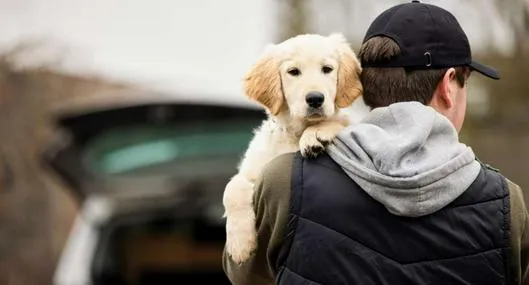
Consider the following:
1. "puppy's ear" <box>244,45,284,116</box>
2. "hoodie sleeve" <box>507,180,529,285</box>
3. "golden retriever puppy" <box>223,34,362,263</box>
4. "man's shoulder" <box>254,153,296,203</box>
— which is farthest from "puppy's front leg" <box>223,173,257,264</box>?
"hoodie sleeve" <box>507,180,529,285</box>

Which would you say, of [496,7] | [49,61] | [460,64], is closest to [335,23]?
[496,7]

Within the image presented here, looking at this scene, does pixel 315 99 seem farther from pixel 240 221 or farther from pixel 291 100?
pixel 240 221

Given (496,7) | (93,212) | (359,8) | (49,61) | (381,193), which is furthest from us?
(49,61)

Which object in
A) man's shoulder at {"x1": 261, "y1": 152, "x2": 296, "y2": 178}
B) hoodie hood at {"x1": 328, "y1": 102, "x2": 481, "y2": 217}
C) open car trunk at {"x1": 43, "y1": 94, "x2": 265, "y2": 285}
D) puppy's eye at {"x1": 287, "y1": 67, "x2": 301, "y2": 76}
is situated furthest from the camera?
open car trunk at {"x1": 43, "y1": 94, "x2": 265, "y2": 285}

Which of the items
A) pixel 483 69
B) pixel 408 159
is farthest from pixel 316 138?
pixel 483 69

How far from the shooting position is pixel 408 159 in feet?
10.2

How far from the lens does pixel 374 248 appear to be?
3.13 meters

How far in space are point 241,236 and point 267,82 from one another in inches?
16.6

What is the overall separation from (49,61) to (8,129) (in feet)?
3.17

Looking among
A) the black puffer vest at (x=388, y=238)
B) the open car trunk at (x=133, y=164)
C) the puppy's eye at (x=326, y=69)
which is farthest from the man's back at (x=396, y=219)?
the open car trunk at (x=133, y=164)

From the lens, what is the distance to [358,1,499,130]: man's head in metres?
3.24

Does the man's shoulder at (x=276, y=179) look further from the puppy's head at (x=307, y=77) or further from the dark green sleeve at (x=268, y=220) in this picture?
the puppy's head at (x=307, y=77)

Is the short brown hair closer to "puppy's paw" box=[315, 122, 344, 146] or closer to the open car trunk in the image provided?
"puppy's paw" box=[315, 122, 344, 146]

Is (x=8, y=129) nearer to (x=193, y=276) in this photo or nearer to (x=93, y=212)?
(x=193, y=276)
